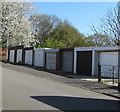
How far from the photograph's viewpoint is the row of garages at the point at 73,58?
22.8 m

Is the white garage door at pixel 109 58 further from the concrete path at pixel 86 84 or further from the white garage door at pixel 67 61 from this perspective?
the white garage door at pixel 67 61

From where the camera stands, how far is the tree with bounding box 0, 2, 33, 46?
36.5 m

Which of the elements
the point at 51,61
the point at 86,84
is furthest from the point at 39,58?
the point at 86,84

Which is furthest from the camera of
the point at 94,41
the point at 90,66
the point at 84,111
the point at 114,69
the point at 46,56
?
the point at 94,41

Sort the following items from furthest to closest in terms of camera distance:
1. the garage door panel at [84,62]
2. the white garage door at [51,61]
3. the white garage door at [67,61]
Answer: the white garage door at [51,61] → the white garage door at [67,61] → the garage door panel at [84,62]

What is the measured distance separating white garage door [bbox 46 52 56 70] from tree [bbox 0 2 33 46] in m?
9.04

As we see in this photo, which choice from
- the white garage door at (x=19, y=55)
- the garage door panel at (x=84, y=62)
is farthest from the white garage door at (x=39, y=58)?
the garage door panel at (x=84, y=62)

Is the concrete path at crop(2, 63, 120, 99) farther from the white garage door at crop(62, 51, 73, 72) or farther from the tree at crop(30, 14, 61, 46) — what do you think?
the tree at crop(30, 14, 61, 46)

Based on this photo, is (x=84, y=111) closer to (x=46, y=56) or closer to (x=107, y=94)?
(x=107, y=94)

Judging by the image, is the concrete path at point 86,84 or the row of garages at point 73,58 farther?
the row of garages at point 73,58

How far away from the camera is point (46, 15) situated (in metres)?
61.8

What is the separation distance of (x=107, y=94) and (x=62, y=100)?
3797mm

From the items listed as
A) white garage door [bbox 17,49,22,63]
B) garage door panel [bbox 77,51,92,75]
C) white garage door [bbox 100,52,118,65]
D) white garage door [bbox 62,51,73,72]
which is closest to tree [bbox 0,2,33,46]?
white garage door [bbox 17,49,22,63]

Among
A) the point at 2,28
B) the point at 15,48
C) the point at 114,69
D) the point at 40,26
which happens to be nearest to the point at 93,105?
the point at 114,69
